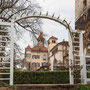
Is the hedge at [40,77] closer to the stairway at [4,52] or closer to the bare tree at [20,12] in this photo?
the stairway at [4,52]

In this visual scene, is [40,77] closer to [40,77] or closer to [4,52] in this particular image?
[40,77]

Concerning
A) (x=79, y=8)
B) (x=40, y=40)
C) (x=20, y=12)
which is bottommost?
(x=40, y=40)

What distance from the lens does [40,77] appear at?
20.5 feet

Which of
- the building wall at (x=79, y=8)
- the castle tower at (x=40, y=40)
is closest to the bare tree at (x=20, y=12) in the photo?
the castle tower at (x=40, y=40)

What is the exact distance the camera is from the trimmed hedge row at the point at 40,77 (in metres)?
6.06

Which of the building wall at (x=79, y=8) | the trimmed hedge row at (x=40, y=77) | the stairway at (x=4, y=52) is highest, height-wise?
the building wall at (x=79, y=8)

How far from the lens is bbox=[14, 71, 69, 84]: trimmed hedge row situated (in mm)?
6059

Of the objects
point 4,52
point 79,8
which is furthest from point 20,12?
point 79,8

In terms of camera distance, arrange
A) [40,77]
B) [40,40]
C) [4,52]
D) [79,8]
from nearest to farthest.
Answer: [4,52] < [40,77] < [40,40] < [79,8]

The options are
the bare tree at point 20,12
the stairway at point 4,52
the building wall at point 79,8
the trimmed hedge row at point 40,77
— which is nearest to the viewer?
the stairway at point 4,52

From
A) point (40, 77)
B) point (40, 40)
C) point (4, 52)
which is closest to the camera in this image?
point (4, 52)

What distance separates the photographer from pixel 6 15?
1027 cm

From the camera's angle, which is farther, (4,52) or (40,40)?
(40,40)

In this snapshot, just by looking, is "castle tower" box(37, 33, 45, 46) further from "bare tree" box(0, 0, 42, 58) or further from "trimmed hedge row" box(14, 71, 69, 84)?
"trimmed hedge row" box(14, 71, 69, 84)
